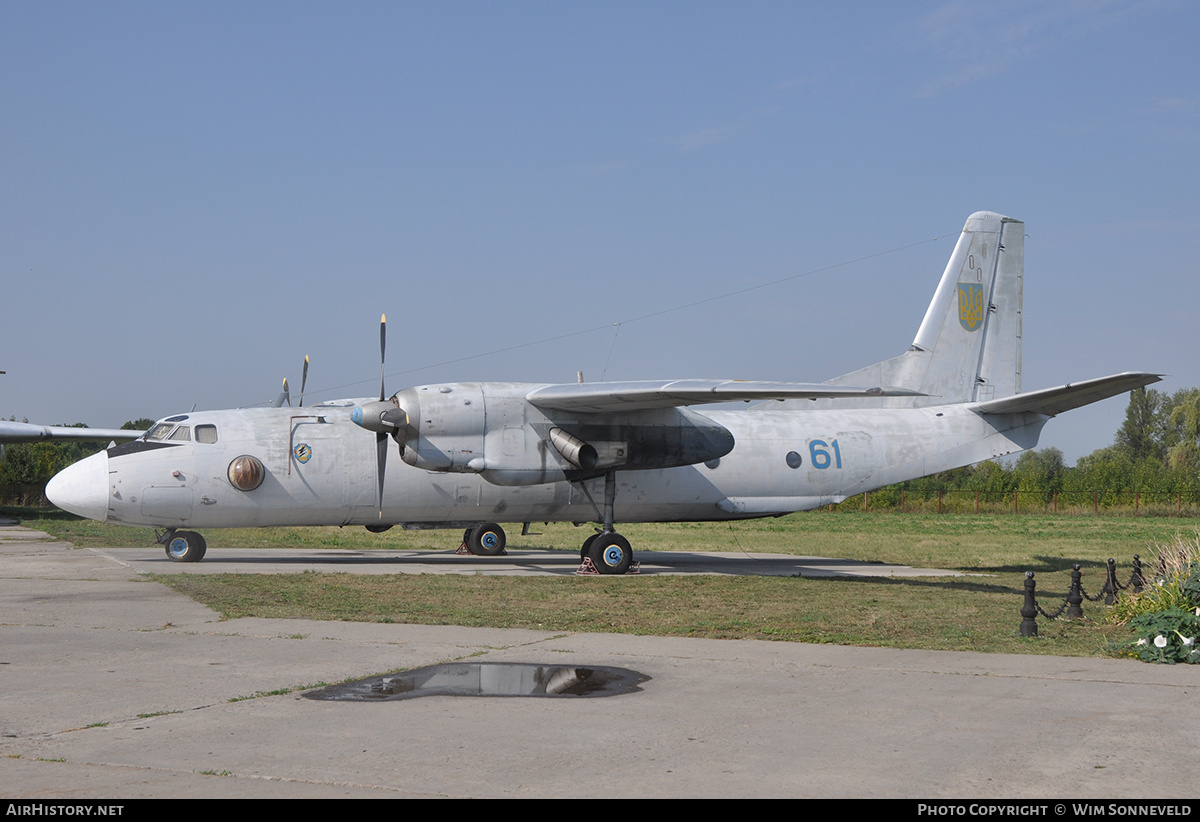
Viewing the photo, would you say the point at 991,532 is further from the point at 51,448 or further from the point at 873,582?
the point at 51,448

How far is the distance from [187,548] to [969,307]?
18.1 m

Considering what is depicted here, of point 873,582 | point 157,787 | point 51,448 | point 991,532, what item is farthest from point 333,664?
point 51,448

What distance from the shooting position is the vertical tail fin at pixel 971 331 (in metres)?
24.9

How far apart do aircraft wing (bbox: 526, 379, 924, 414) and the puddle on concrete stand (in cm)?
880

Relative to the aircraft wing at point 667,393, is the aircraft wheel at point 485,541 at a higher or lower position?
lower

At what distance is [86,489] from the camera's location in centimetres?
2019

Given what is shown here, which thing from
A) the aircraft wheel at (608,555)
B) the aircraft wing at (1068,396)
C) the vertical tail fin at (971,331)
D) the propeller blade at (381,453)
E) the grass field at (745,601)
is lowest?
the grass field at (745,601)

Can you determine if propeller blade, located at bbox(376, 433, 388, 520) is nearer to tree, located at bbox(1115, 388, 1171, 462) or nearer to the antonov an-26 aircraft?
the antonov an-26 aircraft

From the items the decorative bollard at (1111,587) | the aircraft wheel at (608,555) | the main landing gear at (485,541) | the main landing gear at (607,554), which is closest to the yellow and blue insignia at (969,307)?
the main landing gear at (607,554)

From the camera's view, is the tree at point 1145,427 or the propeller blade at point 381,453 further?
the tree at point 1145,427

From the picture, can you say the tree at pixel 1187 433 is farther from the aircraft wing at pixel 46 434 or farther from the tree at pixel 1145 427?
the aircraft wing at pixel 46 434

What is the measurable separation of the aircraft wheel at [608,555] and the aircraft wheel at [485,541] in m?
4.97

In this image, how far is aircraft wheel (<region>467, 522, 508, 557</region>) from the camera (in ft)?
80.8

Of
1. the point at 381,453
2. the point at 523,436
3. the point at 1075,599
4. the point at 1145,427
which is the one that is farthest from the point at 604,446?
the point at 1145,427
